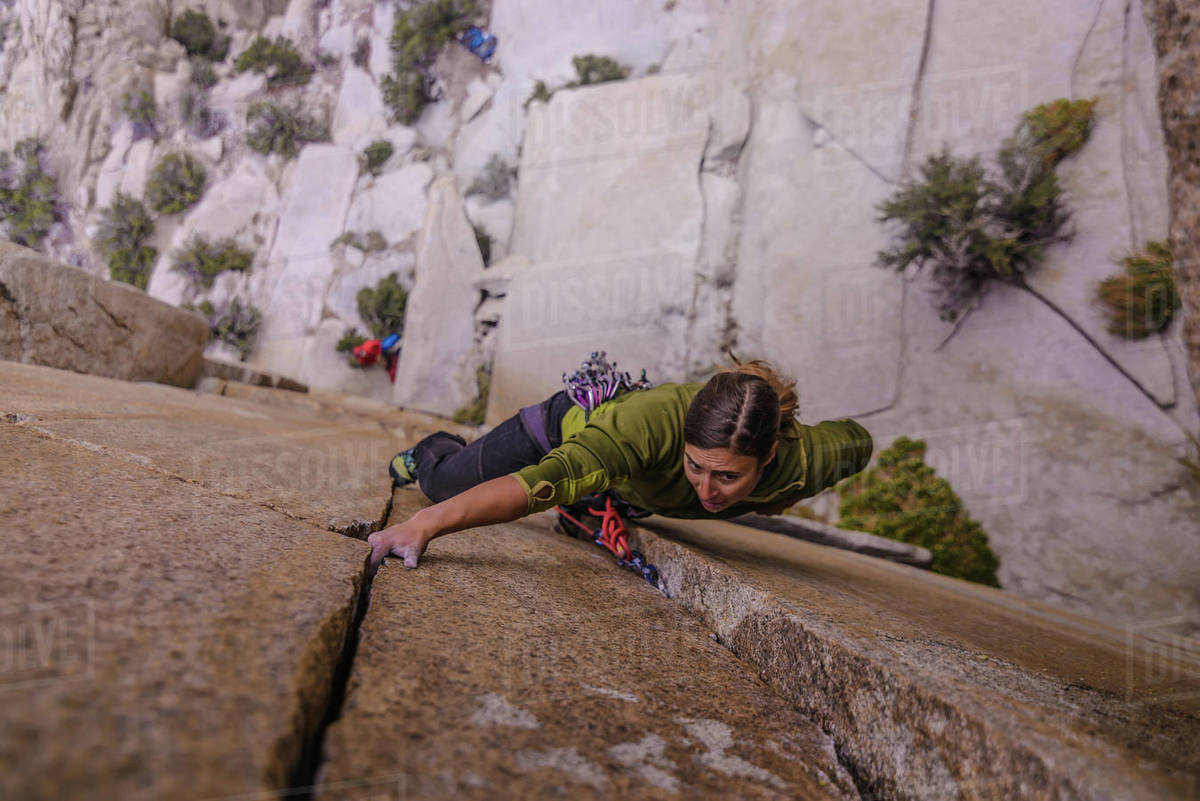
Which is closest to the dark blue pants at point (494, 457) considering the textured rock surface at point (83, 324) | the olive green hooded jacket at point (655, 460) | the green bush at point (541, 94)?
the olive green hooded jacket at point (655, 460)

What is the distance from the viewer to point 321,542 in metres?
1.05

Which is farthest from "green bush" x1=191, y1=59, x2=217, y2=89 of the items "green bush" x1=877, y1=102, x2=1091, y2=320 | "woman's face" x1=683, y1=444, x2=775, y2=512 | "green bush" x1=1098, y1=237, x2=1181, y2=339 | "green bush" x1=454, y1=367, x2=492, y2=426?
"green bush" x1=1098, y1=237, x2=1181, y2=339

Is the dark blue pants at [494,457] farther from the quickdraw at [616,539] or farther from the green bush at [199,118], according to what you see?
the green bush at [199,118]

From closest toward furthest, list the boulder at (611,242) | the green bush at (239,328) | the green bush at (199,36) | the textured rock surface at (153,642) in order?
the textured rock surface at (153,642) → the boulder at (611,242) → the green bush at (239,328) → the green bush at (199,36)

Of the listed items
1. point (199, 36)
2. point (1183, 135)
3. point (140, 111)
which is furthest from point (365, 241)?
point (1183, 135)

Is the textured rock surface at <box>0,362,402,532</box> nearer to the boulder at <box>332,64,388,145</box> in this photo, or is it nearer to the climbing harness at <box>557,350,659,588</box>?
the climbing harness at <box>557,350,659,588</box>

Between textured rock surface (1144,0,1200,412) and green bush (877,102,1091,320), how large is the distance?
1860mm

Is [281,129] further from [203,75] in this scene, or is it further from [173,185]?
[203,75]

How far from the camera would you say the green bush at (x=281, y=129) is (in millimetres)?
10734

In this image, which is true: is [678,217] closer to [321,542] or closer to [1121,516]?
[1121,516]

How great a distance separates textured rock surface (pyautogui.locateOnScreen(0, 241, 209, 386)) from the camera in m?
3.12

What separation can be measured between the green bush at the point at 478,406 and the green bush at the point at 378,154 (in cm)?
463

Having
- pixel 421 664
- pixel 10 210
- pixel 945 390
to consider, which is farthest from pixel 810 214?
pixel 10 210

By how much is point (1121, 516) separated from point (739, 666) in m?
4.57
